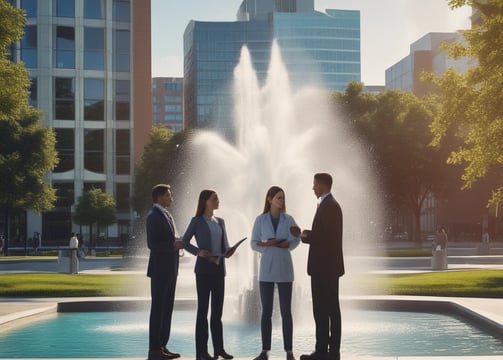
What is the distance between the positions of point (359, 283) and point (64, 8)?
54.5 meters

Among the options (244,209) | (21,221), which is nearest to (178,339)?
(244,209)

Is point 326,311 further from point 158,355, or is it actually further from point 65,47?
point 65,47

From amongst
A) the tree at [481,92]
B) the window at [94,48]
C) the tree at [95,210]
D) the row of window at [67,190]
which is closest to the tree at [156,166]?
the row of window at [67,190]

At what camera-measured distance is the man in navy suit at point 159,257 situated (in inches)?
383

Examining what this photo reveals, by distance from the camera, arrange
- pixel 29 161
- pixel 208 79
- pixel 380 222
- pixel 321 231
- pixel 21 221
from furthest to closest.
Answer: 1. pixel 208 79
2. pixel 380 222
3. pixel 21 221
4. pixel 29 161
5. pixel 321 231

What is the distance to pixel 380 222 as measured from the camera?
87.4 meters

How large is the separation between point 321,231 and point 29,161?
4816 centimetres

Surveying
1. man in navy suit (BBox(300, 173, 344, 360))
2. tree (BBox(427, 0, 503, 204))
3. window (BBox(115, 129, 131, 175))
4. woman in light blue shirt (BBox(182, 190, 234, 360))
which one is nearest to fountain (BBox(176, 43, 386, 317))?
tree (BBox(427, 0, 503, 204))

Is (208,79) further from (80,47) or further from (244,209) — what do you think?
(244,209)

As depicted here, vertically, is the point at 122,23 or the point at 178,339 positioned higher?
the point at 122,23

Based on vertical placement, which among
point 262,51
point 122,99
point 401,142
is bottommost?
point 401,142

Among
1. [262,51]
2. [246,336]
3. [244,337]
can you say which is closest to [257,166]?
[246,336]

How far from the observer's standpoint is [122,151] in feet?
240

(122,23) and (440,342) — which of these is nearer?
(440,342)
